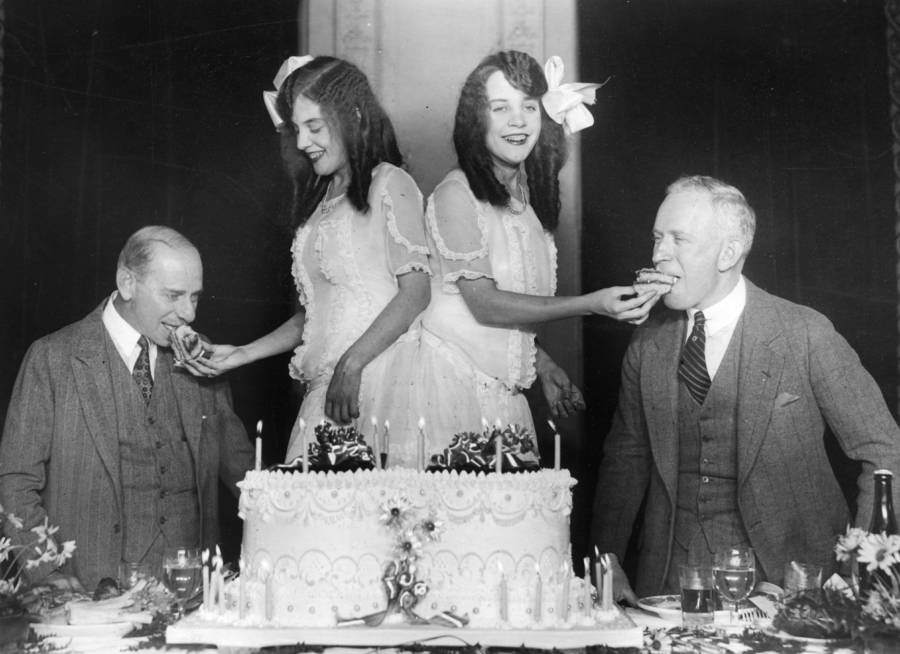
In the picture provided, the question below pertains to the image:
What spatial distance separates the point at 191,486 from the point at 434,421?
1159 mm

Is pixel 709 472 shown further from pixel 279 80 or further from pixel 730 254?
pixel 279 80

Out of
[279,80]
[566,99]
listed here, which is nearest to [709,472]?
[566,99]

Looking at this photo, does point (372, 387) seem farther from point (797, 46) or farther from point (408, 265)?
point (797, 46)

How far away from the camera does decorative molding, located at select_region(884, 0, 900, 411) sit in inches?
208

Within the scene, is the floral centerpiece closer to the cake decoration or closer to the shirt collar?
the cake decoration

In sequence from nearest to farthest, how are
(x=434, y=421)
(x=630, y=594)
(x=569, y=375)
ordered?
(x=630, y=594)
(x=434, y=421)
(x=569, y=375)

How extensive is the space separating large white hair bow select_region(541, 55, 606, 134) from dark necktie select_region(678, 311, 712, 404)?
105 centimetres

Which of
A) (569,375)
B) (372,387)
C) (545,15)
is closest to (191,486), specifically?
(372,387)

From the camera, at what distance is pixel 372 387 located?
511 centimetres

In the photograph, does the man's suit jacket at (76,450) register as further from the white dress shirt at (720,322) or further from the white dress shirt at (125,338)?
the white dress shirt at (720,322)

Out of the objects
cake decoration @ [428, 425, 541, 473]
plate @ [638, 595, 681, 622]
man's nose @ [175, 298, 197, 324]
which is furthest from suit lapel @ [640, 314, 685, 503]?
man's nose @ [175, 298, 197, 324]

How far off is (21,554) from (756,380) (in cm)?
310

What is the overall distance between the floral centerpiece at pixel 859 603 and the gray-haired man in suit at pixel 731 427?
0.98m

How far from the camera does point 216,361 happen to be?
541 centimetres
